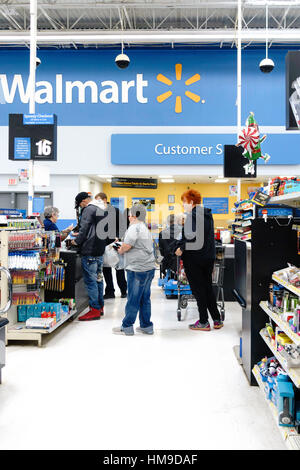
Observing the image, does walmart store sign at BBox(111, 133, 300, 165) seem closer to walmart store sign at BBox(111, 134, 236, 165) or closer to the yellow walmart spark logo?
walmart store sign at BBox(111, 134, 236, 165)

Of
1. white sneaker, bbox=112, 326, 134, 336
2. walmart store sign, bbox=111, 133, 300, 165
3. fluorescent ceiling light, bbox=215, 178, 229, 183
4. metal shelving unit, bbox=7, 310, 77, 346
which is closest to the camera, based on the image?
metal shelving unit, bbox=7, 310, 77, 346

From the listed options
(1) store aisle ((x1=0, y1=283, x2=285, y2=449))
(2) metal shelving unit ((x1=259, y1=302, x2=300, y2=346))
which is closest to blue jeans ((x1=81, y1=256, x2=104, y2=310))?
(1) store aisle ((x1=0, y1=283, x2=285, y2=449))

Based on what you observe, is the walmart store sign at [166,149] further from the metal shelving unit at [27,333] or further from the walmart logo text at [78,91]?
the metal shelving unit at [27,333]

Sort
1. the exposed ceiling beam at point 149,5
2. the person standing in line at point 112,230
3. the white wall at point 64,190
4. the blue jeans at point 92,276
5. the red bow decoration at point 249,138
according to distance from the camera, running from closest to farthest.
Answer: the red bow decoration at point 249,138 → the blue jeans at point 92,276 → the person standing in line at point 112,230 → the exposed ceiling beam at point 149,5 → the white wall at point 64,190

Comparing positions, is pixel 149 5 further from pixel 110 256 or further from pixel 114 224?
pixel 110 256

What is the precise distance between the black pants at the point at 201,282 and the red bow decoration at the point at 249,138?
5.17ft

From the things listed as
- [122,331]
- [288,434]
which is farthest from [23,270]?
[288,434]

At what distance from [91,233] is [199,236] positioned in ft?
4.93

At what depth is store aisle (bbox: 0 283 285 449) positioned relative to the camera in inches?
97.7

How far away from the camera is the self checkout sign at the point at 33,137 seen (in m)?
5.56

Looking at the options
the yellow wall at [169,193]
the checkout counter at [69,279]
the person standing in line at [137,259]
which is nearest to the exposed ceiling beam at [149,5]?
the yellow wall at [169,193]

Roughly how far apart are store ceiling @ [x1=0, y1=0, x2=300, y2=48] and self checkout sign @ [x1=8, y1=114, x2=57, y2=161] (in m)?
5.49
